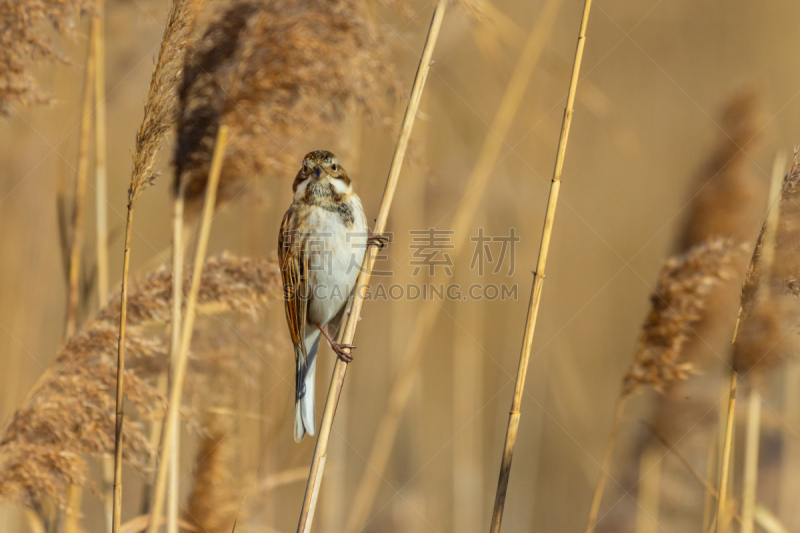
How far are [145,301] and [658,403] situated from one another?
7.58ft

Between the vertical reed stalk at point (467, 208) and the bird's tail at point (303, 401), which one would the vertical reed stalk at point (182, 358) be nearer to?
the bird's tail at point (303, 401)

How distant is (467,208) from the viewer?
267 centimetres

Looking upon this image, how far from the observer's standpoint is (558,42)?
450cm

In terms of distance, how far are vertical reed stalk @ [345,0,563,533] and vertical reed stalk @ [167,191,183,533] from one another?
1000 millimetres

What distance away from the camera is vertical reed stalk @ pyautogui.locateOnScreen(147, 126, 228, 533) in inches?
71.2

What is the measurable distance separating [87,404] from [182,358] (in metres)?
0.40

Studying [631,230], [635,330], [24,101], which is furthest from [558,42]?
[24,101]

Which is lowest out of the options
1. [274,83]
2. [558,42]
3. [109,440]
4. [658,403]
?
[109,440]

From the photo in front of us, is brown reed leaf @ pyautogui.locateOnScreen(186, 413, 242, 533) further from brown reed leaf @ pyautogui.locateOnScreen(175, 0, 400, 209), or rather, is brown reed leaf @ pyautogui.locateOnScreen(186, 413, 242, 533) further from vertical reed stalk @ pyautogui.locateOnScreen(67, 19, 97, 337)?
brown reed leaf @ pyautogui.locateOnScreen(175, 0, 400, 209)

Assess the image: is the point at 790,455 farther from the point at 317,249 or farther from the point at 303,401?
the point at 317,249

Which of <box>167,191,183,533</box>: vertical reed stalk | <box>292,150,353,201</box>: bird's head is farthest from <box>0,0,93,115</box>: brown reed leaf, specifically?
<box>292,150,353,201</box>: bird's head

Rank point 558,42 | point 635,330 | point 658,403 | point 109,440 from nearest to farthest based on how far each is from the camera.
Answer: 1. point 109,440
2. point 658,403
3. point 635,330
4. point 558,42

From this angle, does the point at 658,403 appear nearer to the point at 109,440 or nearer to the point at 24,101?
the point at 109,440

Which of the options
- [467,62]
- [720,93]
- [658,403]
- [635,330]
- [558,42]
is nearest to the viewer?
[658,403]
